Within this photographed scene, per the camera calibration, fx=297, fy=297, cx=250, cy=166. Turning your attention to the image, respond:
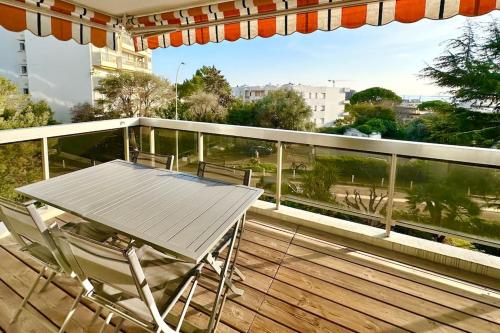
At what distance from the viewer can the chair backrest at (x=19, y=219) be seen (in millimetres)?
1513

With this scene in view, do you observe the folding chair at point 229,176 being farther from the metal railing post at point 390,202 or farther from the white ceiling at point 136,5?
the white ceiling at point 136,5

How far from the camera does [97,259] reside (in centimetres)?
135

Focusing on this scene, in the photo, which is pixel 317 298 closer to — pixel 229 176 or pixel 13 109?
pixel 229 176

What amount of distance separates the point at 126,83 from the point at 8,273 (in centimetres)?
3148

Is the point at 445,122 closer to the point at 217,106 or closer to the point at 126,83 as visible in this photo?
the point at 217,106

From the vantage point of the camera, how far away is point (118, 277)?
1380 millimetres

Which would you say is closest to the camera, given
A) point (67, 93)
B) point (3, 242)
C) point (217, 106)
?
point (3, 242)

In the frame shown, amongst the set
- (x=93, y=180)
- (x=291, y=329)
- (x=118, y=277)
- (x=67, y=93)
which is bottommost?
(x=291, y=329)

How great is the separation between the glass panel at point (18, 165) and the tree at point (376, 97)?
1726 inches

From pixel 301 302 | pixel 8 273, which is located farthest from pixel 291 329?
A: pixel 8 273

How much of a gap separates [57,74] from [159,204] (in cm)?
4112

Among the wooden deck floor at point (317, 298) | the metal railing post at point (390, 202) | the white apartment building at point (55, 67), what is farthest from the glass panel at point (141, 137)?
the white apartment building at point (55, 67)

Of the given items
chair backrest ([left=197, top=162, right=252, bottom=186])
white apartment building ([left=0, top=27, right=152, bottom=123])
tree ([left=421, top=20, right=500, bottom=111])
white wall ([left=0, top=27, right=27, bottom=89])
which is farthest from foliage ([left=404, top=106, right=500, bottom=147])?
white wall ([left=0, top=27, right=27, bottom=89])

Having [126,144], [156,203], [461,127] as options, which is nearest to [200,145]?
[126,144]
